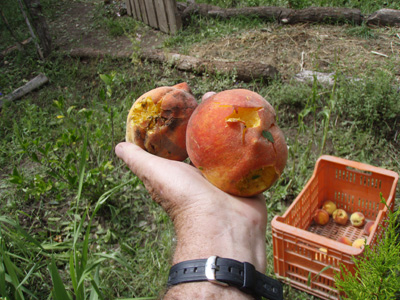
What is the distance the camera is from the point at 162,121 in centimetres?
180

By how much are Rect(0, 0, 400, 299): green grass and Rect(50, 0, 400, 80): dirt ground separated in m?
0.44

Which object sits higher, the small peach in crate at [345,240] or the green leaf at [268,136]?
the green leaf at [268,136]

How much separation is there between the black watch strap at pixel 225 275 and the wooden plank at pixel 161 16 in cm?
484

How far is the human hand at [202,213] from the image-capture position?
1437 mm

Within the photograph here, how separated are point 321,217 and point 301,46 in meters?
2.62

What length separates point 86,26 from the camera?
6.43m

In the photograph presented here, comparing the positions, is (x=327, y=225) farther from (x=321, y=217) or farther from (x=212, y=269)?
(x=212, y=269)

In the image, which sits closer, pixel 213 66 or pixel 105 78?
pixel 105 78

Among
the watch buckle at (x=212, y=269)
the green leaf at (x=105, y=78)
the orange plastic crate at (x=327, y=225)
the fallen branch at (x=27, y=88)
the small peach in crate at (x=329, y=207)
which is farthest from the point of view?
the fallen branch at (x=27, y=88)

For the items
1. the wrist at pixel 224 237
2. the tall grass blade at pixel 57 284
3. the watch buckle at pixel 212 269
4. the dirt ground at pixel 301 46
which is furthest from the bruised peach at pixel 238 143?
the dirt ground at pixel 301 46

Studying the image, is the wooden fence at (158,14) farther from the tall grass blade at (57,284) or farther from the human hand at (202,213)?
the tall grass blade at (57,284)

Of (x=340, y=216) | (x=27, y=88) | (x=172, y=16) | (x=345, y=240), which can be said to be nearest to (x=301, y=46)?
(x=172, y=16)

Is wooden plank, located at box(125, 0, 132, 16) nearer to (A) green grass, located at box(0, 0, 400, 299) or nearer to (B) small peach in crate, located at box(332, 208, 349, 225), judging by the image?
(A) green grass, located at box(0, 0, 400, 299)

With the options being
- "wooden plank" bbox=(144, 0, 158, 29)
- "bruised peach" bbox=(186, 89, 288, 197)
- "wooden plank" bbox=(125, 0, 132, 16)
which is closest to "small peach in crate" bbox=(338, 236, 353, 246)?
"bruised peach" bbox=(186, 89, 288, 197)
